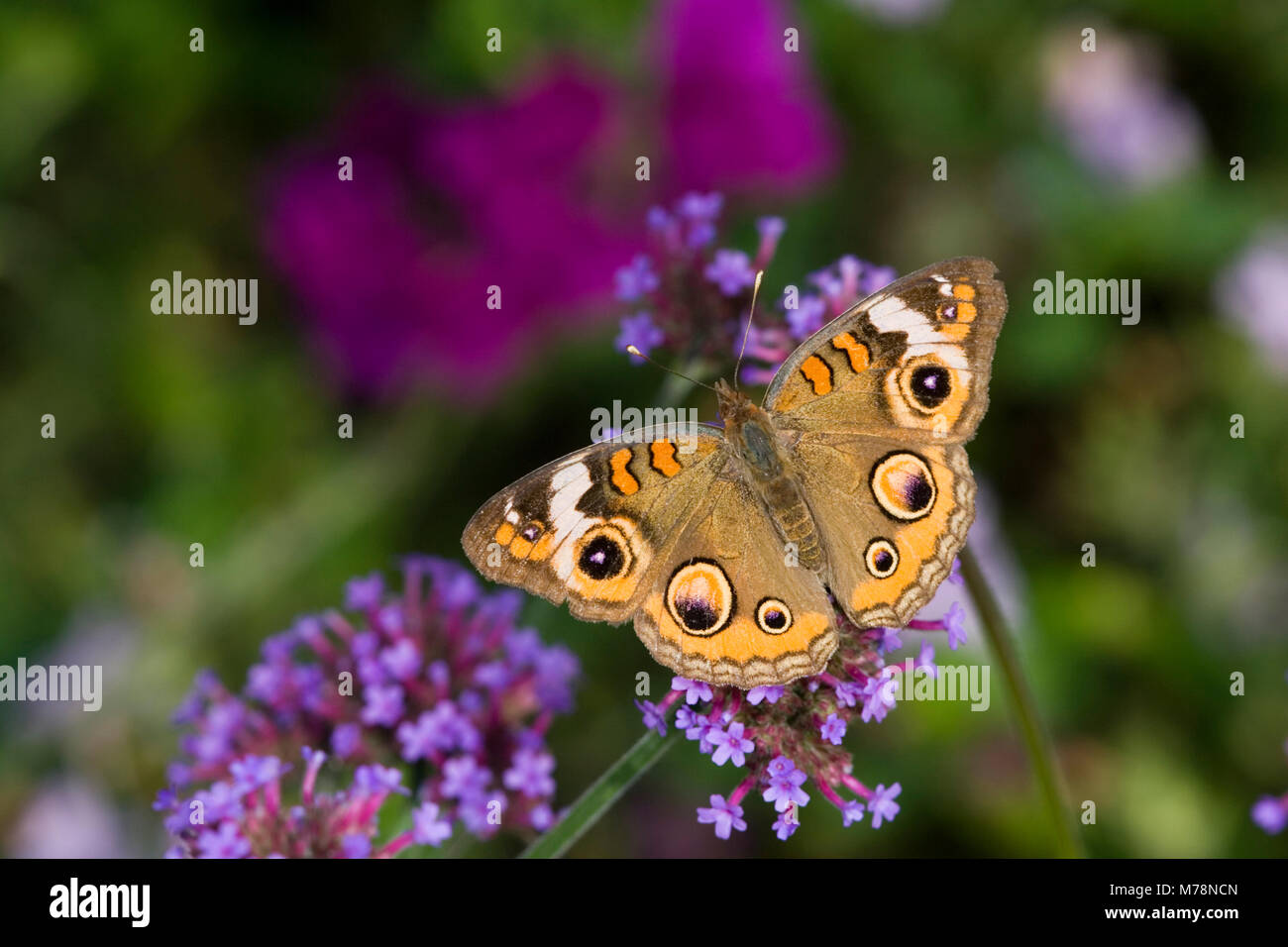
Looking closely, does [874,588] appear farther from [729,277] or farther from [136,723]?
[136,723]

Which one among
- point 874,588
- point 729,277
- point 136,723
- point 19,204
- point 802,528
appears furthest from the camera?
point 19,204

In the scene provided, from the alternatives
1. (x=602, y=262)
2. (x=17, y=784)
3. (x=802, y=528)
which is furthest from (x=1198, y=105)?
(x=17, y=784)

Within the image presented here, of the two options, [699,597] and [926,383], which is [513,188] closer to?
[926,383]

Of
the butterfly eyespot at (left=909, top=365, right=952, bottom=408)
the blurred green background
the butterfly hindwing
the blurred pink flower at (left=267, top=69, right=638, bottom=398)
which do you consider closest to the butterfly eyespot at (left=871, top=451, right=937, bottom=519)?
the butterfly hindwing

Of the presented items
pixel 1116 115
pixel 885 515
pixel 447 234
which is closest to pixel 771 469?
pixel 885 515

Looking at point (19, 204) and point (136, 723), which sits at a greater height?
point (19, 204)

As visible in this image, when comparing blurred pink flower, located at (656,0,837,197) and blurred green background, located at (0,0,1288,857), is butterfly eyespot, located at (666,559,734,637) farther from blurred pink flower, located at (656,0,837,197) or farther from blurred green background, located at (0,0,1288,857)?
blurred pink flower, located at (656,0,837,197)
